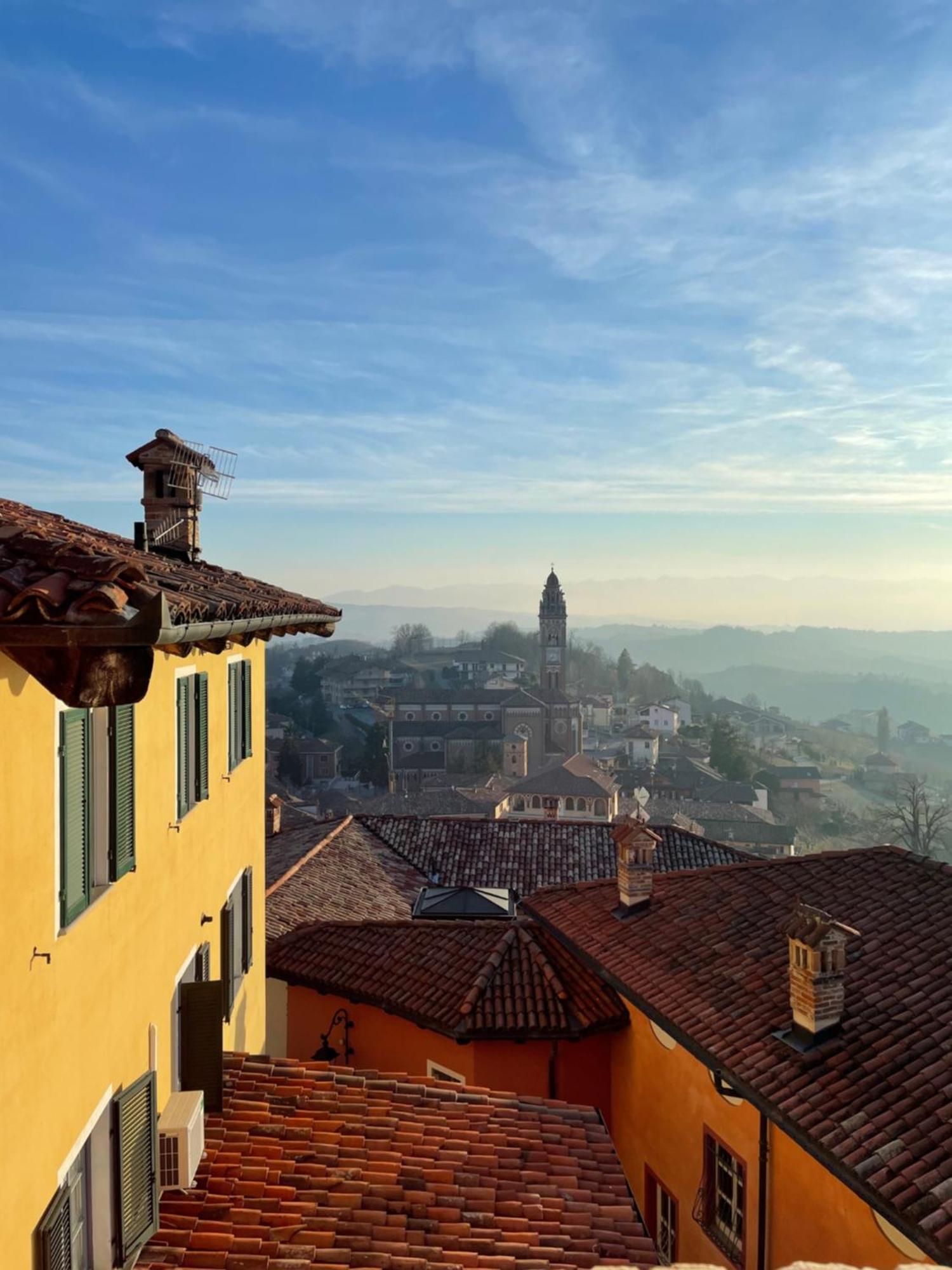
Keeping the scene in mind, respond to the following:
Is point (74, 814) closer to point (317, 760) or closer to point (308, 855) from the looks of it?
point (308, 855)

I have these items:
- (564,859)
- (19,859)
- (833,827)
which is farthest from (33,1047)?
(833,827)

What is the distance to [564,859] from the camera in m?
22.5

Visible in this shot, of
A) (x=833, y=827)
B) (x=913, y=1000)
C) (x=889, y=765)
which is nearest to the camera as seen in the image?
(x=913, y=1000)

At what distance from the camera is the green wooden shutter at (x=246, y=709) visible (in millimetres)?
9891

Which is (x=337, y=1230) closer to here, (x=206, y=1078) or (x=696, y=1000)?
(x=206, y=1078)

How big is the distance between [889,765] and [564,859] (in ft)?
388

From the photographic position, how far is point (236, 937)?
30.4 feet

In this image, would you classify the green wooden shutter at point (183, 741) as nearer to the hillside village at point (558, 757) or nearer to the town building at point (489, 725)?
the hillside village at point (558, 757)

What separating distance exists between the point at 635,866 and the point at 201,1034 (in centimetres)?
772

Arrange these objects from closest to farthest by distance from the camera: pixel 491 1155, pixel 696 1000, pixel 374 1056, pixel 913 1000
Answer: pixel 491 1155 → pixel 913 1000 → pixel 696 1000 → pixel 374 1056

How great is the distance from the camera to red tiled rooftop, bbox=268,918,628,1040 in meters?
11.4

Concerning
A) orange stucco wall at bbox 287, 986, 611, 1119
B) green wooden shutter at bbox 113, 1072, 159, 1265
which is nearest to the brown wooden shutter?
green wooden shutter at bbox 113, 1072, 159, 1265

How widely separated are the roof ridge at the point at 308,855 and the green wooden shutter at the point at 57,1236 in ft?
41.8

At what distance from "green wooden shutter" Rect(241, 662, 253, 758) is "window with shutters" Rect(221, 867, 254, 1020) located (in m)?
1.37
